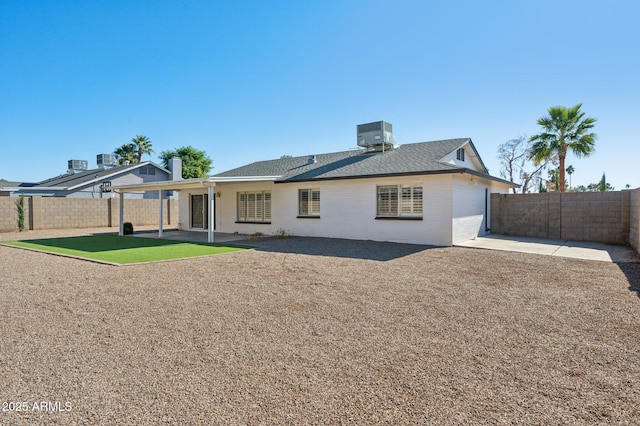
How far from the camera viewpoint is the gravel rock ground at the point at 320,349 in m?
2.62

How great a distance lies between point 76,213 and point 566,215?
26224 mm

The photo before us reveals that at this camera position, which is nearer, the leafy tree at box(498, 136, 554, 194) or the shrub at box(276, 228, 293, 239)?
the shrub at box(276, 228, 293, 239)

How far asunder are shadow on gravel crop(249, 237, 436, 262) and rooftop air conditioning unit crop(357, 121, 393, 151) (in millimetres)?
5834

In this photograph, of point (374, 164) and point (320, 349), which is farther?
point (374, 164)

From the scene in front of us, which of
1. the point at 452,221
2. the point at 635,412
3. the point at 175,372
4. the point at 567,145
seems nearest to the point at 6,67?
the point at 175,372

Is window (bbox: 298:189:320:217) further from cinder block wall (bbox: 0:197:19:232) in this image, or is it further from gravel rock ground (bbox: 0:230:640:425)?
cinder block wall (bbox: 0:197:19:232)

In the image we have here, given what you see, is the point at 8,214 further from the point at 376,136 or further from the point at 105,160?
the point at 105,160

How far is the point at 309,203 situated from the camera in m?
15.9

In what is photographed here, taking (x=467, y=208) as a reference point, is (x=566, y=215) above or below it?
below

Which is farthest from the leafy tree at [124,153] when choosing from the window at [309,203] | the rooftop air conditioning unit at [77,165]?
the window at [309,203]

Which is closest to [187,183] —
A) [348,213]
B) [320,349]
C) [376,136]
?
[348,213]

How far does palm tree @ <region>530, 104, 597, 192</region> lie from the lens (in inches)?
776

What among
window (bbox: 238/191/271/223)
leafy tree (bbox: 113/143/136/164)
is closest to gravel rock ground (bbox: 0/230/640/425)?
window (bbox: 238/191/271/223)

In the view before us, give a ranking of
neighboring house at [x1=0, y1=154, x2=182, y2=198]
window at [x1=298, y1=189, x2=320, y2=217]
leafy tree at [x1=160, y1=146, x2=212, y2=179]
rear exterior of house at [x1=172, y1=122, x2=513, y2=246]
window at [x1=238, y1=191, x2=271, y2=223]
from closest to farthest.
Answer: rear exterior of house at [x1=172, y1=122, x2=513, y2=246] → window at [x1=298, y1=189, x2=320, y2=217] → window at [x1=238, y1=191, x2=271, y2=223] → neighboring house at [x1=0, y1=154, x2=182, y2=198] → leafy tree at [x1=160, y1=146, x2=212, y2=179]
